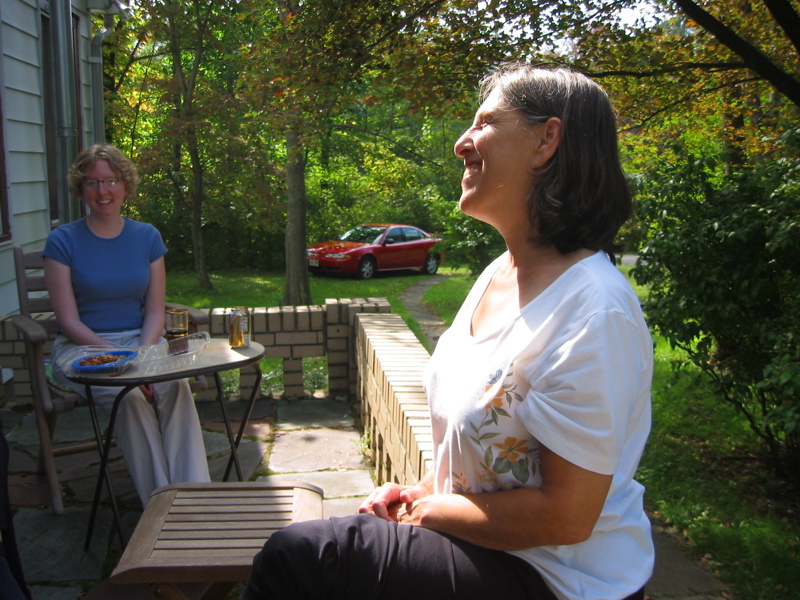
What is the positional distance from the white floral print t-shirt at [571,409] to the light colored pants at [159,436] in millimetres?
1846

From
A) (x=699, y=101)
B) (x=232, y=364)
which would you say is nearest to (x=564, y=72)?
(x=232, y=364)

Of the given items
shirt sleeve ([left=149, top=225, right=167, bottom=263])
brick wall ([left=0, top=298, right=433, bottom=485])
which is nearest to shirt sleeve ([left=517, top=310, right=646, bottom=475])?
brick wall ([left=0, top=298, right=433, bottom=485])

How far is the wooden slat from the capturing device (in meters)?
1.83

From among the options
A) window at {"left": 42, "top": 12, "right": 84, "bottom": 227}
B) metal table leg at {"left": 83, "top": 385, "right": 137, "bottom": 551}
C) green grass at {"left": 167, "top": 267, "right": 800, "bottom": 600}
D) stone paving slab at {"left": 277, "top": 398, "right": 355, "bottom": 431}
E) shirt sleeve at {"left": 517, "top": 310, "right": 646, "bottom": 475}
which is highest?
window at {"left": 42, "top": 12, "right": 84, "bottom": 227}

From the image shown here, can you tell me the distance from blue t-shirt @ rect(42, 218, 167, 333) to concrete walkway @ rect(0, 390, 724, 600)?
714 mm

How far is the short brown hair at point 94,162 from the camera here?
136 inches

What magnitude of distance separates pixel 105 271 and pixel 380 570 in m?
2.52

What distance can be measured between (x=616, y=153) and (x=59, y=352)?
9.05ft

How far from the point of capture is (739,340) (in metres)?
4.02

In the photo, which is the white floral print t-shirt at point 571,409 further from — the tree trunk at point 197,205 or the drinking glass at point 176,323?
the tree trunk at point 197,205

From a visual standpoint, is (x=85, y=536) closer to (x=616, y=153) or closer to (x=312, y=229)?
(x=616, y=153)

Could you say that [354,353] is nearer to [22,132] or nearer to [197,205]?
[22,132]

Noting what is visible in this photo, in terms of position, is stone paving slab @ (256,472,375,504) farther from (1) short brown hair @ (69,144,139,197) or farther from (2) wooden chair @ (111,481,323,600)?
(1) short brown hair @ (69,144,139,197)

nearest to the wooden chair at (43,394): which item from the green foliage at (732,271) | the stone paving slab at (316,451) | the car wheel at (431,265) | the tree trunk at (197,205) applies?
the stone paving slab at (316,451)
